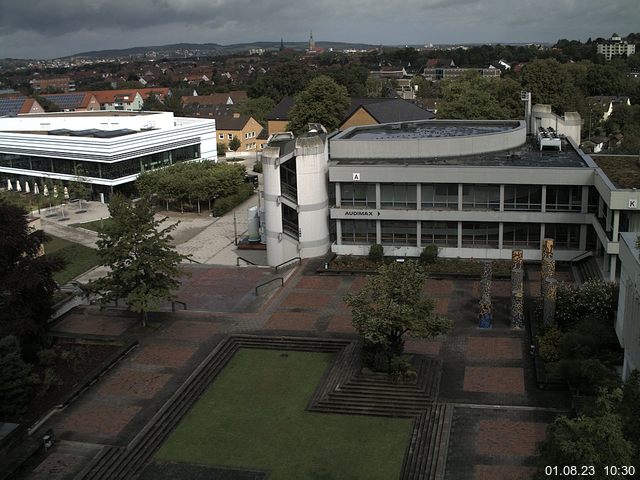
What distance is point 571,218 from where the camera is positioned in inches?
1511

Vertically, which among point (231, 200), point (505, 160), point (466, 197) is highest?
point (505, 160)

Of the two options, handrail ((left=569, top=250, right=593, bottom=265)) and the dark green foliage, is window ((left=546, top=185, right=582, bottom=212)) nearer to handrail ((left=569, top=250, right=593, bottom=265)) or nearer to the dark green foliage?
handrail ((left=569, top=250, right=593, bottom=265))

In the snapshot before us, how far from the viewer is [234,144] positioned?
9075cm

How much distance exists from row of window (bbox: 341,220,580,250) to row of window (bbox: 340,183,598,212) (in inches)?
39.1

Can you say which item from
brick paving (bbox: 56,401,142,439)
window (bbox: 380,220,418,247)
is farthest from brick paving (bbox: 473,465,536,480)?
window (bbox: 380,220,418,247)

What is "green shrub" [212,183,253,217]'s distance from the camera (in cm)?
5812

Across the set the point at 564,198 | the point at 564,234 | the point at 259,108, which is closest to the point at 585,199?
the point at 564,198

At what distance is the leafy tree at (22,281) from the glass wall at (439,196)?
20.2m

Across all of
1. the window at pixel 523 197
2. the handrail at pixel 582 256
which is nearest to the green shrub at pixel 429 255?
the window at pixel 523 197

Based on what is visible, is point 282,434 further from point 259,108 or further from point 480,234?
point 259,108

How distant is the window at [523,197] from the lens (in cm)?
3909

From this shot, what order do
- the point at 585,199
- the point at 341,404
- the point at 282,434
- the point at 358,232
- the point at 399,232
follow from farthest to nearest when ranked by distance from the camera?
the point at 358,232
the point at 399,232
the point at 585,199
the point at 341,404
the point at 282,434

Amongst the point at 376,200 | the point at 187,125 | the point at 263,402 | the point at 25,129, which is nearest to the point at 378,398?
the point at 263,402

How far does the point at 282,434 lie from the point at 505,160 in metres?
25.3
